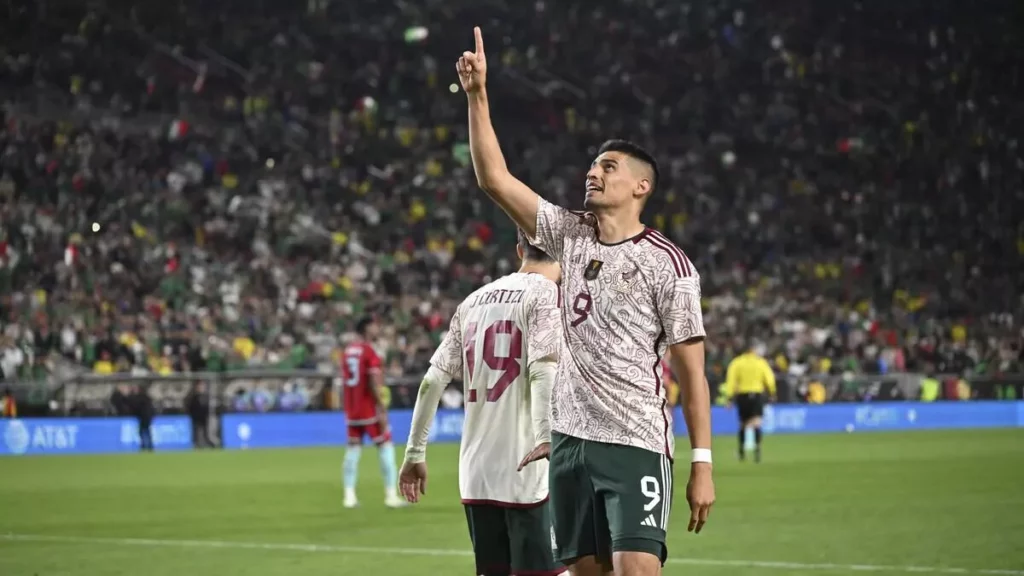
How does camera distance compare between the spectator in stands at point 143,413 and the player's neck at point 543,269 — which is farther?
the spectator in stands at point 143,413

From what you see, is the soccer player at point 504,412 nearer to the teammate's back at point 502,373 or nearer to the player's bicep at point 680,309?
the teammate's back at point 502,373

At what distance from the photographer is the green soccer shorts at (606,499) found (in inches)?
237

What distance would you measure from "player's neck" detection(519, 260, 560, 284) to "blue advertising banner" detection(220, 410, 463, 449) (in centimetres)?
2381

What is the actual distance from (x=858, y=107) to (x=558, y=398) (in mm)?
45824

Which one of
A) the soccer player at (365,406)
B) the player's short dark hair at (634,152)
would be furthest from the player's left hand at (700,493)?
the soccer player at (365,406)

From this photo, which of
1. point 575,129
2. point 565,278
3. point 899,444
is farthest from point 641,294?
point 575,129

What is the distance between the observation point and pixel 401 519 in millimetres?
16109

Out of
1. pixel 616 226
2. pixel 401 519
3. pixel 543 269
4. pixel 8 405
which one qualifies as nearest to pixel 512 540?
pixel 543 269

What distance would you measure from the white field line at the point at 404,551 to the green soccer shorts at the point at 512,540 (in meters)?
4.82

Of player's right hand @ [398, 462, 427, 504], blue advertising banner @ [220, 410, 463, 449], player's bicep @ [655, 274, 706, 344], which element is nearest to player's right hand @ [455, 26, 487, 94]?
player's bicep @ [655, 274, 706, 344]

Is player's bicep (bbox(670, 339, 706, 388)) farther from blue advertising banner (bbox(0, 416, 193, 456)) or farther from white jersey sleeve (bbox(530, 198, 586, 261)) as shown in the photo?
blue advertising banner (bbox(0, 416, 193, 456))

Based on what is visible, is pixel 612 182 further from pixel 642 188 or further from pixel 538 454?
pixel 538 454

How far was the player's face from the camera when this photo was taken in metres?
6.13

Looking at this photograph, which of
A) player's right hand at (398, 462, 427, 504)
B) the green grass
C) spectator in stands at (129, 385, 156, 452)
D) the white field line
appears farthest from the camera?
spectator in stands at (129, 385, 156, 452)
